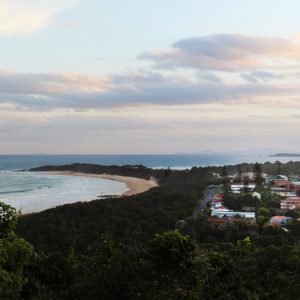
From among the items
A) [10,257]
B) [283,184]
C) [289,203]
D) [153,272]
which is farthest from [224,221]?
[283,184]

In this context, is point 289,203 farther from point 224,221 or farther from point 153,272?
point 153,272

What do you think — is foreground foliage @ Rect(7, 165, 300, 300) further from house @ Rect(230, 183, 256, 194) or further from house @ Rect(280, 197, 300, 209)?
house @ Rect(230, 183, 256, 194)

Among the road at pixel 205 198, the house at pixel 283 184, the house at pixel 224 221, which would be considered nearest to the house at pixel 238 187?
the road at pixel 205 198

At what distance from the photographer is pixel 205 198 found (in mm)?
50188

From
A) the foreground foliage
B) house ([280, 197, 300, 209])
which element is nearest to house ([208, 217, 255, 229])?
house ([280, 197, 300, 209])

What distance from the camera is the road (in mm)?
41438

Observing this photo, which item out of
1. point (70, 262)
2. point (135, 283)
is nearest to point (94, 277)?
point (135, 283)

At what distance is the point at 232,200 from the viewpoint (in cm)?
4553

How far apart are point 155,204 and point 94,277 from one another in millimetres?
30261

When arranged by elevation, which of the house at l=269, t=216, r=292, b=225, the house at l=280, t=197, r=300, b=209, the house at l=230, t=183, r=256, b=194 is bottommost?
the house at l=269, t=216, r=292, b=225

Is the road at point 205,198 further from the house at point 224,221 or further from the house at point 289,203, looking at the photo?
the house at point 289,203

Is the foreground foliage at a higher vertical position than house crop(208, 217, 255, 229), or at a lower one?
higher

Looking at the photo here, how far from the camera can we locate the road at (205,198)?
41.4 metres

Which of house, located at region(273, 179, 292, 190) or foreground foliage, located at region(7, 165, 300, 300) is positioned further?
house, located at region(273, 179, 292, 190)
